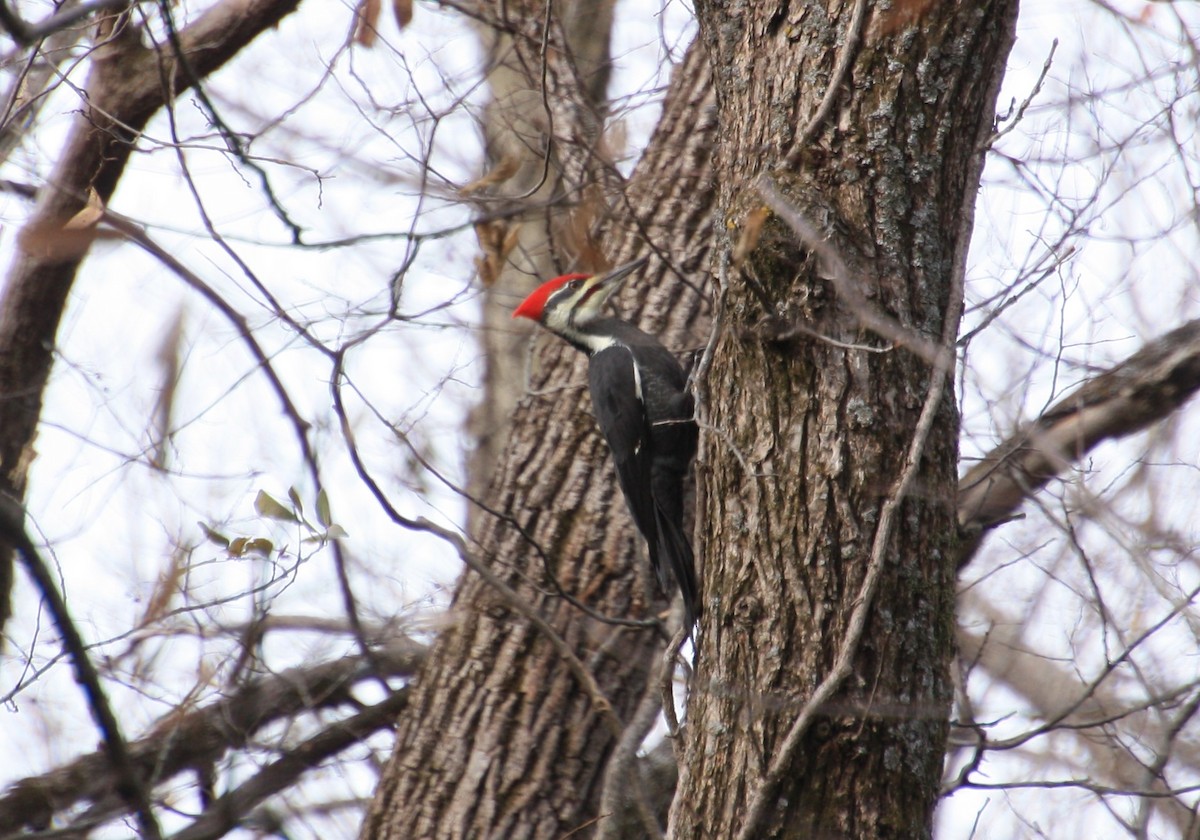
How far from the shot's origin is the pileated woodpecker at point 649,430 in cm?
381

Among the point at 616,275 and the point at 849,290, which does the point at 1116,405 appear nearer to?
the point at 616,275

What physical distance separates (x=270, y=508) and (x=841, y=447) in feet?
6.81

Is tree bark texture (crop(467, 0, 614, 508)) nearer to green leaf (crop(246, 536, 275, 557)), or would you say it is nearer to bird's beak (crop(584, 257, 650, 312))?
bird's beak (crop(584, 257, 650, 312))

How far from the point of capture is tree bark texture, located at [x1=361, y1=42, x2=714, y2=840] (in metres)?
3.86

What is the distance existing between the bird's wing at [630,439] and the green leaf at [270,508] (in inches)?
43.3

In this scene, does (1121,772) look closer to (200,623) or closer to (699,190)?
(699,190)

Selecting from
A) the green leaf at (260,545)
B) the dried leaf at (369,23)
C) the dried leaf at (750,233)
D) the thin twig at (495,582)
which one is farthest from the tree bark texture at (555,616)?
the dried leaf at (750,233)

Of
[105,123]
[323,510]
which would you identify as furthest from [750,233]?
[105,123]

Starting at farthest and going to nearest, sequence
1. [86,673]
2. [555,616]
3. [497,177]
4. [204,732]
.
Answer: [204,732] → [555,616] → [497,177] → [86,673]

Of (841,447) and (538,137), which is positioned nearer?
(841,447)

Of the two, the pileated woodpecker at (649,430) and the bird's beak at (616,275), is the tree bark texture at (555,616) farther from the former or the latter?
the pileated woodpecker at (649,430)

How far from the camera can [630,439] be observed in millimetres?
3814

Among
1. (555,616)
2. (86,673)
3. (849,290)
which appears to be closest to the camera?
(849,290)

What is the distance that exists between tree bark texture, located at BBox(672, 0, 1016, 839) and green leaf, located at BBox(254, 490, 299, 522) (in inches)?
68.4
